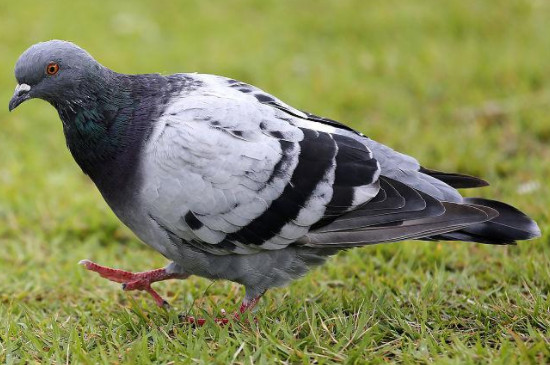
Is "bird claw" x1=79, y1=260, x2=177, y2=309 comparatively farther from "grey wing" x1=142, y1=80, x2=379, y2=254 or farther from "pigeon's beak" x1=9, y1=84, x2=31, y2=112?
"pigeon's beak" x1=9, y1=84, x2=31, y2=112

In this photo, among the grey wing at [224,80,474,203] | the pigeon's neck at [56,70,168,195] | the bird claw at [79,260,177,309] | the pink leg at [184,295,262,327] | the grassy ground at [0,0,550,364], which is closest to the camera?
the grassy ground at [0,0,550,364]

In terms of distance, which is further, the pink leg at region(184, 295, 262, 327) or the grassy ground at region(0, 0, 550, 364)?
the pink leg at region(184, 295, 262, 327)

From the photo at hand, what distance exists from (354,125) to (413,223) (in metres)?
3.56

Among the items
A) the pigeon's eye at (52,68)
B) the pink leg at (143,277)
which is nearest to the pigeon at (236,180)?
the pigeon's eye at (52,68)

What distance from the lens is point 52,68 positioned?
13.1ft

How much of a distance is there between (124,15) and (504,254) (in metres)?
6.66

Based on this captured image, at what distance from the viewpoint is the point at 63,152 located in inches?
283

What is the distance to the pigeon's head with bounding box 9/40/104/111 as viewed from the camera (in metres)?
3.98

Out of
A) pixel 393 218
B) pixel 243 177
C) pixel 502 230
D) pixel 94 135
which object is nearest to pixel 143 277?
pixel 94 135

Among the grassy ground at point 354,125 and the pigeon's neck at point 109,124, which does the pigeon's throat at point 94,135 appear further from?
the grassy ground at point 354,125

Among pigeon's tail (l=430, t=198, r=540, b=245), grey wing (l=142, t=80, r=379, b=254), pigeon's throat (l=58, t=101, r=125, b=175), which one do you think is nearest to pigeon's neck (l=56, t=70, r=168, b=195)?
pigeon's throat (l=58, t=101, r=125, b=175)

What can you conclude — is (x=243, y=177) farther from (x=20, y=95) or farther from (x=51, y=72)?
(x=20, y=95)

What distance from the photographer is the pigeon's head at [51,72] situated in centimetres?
398

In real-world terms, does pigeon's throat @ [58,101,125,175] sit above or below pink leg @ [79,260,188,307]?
above
